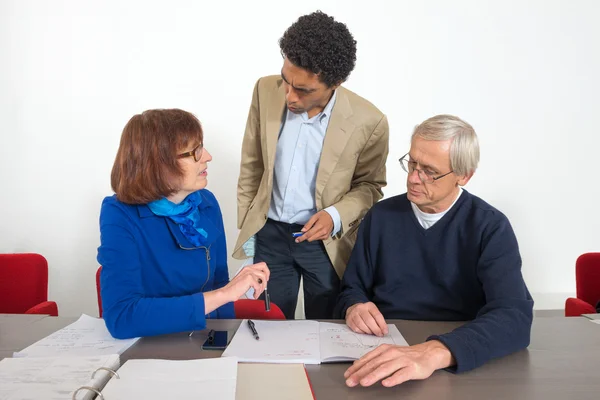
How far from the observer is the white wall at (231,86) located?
12.5ft

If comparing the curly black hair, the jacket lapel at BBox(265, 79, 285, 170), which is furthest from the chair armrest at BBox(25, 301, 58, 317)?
the curly black hair

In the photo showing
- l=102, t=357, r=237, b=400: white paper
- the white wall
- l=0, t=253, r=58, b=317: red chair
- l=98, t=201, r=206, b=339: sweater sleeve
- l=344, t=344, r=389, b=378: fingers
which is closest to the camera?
l=102, t=357, r=237, b=400: white paper

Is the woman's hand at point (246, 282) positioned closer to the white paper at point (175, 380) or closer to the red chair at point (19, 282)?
the white paper at point (175, 380)

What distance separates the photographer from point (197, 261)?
1963 millimetres

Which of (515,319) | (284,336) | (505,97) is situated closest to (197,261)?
(284,336)

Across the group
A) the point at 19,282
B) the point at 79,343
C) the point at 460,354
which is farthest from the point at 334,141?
the point at 19,282

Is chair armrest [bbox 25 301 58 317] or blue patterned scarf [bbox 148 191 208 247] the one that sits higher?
blue patterned scarf [bbox 148 191 208 247]

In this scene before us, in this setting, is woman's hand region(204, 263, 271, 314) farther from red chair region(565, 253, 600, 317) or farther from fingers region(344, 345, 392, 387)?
red chair region(565, 253, 600, 317)

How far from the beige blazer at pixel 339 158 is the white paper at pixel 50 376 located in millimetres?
1061

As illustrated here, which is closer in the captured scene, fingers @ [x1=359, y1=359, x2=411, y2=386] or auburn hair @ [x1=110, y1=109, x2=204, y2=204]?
fingers @ [x1=359, y1=359, x2=411, y2=386]

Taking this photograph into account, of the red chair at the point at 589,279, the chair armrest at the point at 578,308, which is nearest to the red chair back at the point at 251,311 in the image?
the chair armrest at the point at 578,308

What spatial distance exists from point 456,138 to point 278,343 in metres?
0.89

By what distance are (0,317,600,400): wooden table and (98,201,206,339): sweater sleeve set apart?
47 millimetres

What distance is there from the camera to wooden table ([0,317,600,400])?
1.31 m
